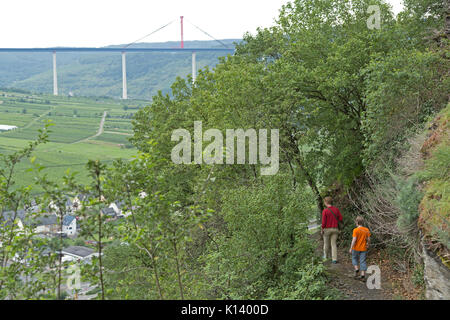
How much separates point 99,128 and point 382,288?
10846cm

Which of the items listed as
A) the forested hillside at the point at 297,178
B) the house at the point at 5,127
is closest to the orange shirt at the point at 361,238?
the forested hillside at the point at 297,178

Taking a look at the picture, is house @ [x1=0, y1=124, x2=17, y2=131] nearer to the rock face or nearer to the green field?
the green field

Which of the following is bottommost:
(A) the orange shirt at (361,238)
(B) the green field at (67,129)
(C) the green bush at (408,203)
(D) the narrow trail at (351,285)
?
(D) the narrow trail at (351,285)

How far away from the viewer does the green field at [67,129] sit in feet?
259

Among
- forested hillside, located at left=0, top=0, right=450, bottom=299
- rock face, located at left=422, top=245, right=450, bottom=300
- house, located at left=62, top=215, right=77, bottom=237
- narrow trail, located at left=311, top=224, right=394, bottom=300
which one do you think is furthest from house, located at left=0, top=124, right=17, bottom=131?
rock face, located at left=422, top=245, right=450, bottom=300

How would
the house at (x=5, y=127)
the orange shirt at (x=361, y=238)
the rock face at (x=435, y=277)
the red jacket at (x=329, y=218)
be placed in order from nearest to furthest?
the rock face at (x=435, y=277)
the orange shirt at (x=361, y=238)
the red jacket at (x=329, y=218)
the house at (x=5, y=127)

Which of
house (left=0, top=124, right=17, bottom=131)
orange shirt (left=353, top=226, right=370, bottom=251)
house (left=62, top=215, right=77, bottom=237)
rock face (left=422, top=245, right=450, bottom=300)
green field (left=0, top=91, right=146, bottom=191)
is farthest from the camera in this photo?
house (left=0, top=124, right=17, bottom=131)

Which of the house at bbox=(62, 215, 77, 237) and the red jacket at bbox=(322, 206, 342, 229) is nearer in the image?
the house at bbox=(62, 215, 77, 237)

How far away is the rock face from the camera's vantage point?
359 inches

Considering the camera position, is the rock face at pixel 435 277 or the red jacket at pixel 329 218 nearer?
the rock face at pixel 435 277

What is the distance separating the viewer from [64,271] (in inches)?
269

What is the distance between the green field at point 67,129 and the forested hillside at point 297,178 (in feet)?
146

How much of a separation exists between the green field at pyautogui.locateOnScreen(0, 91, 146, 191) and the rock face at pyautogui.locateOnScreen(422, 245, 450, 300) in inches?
2095

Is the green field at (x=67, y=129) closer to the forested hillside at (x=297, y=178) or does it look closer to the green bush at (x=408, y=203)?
the forested hillside at (x=297, y=178)
